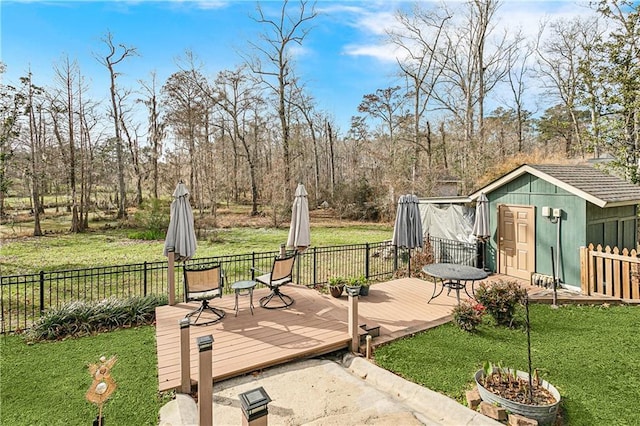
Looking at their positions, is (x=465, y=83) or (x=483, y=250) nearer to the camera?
(x=483, y=250)

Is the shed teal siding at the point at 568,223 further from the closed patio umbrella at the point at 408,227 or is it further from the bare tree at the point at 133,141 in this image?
the bare tree at the point at 133,141

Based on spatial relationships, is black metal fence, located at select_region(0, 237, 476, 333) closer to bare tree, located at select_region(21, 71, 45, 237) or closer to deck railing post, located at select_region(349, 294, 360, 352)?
deck railing post, located at select_region(349, 294, 360, 352)

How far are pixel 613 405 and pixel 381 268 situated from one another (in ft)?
25.4

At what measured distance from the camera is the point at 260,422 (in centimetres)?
235

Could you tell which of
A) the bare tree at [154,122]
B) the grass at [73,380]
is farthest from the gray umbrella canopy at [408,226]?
the bare tree at [154,122]

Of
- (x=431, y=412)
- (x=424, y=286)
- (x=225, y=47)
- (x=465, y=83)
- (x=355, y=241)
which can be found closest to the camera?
(x=431, y=412)

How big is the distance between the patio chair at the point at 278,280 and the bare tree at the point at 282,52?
16504mm

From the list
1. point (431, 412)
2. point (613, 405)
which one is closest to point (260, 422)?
point (431, 412)

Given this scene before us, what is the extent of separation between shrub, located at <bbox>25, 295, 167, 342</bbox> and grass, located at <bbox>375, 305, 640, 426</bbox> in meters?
4.53

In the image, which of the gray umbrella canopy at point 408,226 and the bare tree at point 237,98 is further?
the bare tree at point 237,98

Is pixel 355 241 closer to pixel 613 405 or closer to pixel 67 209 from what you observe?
pixel 613 405

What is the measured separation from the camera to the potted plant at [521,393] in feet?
11.1

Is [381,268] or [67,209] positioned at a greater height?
[67,209]

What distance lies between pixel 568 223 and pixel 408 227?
156 inches
